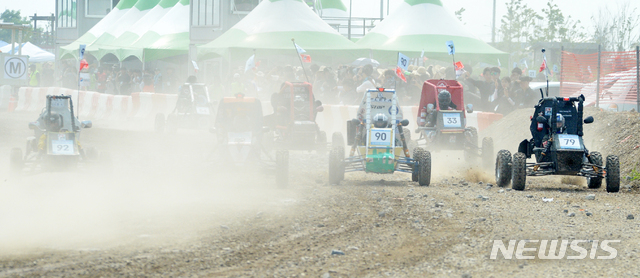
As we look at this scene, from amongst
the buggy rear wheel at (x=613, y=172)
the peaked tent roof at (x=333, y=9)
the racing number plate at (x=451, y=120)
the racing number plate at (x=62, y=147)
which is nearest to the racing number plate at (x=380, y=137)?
the buggy rear wheel at (x=613, y=172)

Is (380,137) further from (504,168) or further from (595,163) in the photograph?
(595,163)

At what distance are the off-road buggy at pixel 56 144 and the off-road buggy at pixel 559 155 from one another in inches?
250

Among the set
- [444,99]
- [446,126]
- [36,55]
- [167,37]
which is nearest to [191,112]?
[444,99]

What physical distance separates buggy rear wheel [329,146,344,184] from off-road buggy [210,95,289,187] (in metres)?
0.91

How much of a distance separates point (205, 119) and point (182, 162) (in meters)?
6.21

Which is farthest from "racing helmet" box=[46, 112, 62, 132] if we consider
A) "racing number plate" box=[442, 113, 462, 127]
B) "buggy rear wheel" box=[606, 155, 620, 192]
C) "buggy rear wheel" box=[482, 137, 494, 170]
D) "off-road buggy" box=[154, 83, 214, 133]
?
"off-road buggy" box=[154, 83, 214, 133]

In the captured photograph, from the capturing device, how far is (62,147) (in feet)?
40.2

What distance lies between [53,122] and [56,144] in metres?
0.40

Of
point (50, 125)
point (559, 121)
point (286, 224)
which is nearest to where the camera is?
point (286, 224)

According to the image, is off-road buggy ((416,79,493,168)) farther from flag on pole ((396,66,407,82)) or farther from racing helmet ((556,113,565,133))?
flag on pole ((396,66,407,82))

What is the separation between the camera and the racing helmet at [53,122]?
40.7ft

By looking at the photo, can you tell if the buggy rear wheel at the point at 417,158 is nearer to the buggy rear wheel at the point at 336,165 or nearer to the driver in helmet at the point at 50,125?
the buggy rear wheel at the point at 336,165

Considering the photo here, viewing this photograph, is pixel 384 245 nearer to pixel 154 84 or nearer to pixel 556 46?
pixel 154 84

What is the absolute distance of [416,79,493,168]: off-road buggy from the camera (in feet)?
50.7
